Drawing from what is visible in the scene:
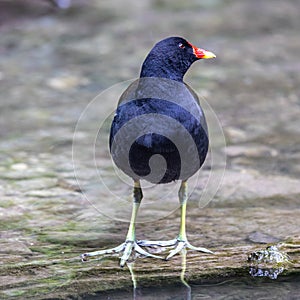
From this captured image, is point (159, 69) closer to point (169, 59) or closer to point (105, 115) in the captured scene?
point (169, 59)

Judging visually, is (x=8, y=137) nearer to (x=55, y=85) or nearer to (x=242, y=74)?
(x=55, y=85)

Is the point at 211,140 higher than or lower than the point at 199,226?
higher

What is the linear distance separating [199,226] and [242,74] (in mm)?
3845

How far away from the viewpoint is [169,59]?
14.2 feet

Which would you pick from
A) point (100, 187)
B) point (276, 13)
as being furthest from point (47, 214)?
point (276, 13)

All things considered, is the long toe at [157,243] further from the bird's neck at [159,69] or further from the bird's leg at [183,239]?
the bird's neck at [159,69]

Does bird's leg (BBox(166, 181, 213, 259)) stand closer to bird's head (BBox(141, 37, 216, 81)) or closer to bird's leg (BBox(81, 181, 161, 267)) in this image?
bird's leg (BBox(81, 181, 161, 267))

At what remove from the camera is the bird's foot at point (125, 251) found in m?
4.21

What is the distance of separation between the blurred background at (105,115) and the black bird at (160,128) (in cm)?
38

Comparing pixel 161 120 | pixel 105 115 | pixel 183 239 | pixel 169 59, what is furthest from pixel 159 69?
pixel 105 115

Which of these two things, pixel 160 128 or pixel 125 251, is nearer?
pixel 160 128

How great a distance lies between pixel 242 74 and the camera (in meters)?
8.30

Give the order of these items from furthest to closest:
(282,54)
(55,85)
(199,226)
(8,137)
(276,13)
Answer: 1. (276,13)
2. (282,54)
3. (55,85)
4. (8,137)
5. (199,226)

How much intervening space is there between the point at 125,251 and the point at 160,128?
815 mm
